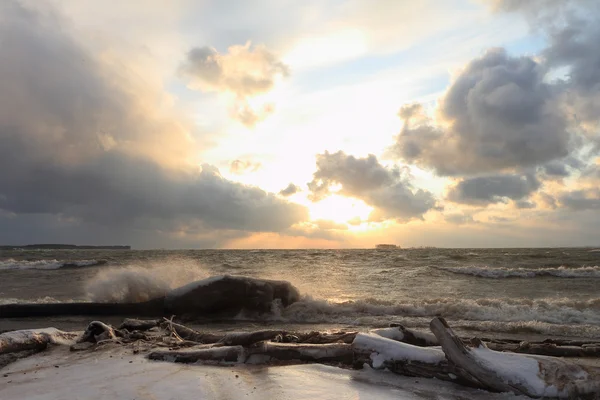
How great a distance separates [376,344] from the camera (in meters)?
5.23

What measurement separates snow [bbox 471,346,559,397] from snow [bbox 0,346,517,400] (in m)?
0.23

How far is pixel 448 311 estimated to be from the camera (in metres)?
11.2

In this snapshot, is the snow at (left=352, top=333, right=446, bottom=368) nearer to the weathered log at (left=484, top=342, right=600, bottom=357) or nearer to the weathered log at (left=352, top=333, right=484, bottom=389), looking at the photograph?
the weathered log at (left=352, top=333, right=484, bottom=389)

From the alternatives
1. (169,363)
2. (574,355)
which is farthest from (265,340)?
(574,355)

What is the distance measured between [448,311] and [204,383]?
860 cm

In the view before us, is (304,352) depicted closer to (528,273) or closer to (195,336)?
(195,336)

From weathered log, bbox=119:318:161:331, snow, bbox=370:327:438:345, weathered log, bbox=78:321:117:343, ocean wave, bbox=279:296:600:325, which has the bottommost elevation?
ocean wave, bbox=279:296:600:325

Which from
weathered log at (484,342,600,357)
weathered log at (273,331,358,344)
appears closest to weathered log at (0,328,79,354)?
weathered log at (273,331,358,344)

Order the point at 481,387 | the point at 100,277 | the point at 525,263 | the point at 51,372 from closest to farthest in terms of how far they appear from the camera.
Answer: the point at 481,387
the point at 51,372
the point at 100,277
the point at 525,263

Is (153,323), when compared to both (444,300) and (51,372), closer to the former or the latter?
(51,372)

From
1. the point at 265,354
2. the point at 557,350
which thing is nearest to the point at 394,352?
the point at 265,354

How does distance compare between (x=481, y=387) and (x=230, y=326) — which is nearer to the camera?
(x=481, y=387)

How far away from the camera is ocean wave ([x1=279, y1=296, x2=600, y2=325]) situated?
10680mm

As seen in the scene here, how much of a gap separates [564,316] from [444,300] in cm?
305
